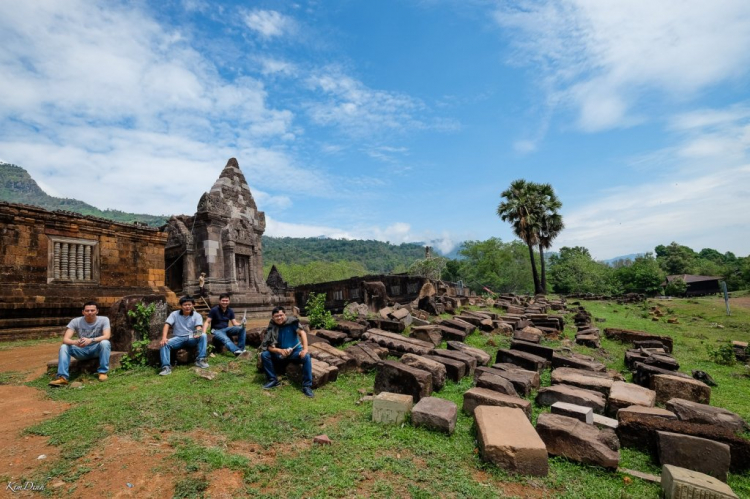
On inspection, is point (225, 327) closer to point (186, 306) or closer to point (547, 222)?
point (186, 306)

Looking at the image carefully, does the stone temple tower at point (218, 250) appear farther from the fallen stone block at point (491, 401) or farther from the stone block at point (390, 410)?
the fallen stone block at point (491, 401)

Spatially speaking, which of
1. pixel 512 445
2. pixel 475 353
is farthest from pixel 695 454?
pixel 475 353

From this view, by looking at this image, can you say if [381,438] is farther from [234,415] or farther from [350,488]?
[234,415]

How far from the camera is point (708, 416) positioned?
163 inches

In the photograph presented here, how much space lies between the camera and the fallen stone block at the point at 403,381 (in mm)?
4867

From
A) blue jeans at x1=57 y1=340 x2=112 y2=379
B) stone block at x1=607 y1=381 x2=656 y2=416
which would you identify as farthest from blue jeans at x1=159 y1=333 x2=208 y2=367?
stone block at x1=607 y1=381 x2=656 y2=416

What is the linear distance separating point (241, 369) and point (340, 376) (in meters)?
1.58

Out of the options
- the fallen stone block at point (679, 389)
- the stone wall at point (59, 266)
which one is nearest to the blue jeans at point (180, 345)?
the stone wall at point (59, 266)

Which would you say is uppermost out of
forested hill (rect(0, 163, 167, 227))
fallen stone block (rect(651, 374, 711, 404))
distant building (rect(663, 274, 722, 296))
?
forested hill (rect(0, 163, 167, 227))

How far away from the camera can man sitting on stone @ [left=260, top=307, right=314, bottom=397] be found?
5246mm

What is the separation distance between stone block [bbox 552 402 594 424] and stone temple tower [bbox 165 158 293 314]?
1198cm

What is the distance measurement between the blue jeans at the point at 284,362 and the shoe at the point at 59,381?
257cm

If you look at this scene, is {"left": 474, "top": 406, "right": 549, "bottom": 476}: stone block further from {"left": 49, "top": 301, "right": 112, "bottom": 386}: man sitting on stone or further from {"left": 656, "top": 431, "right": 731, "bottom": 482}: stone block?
{"left": 49, "top": 301, "right": 112, "bottom": 386}: man sitting on stone

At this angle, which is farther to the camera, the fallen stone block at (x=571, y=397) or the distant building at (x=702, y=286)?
the distant building at (x=702, y=286)
